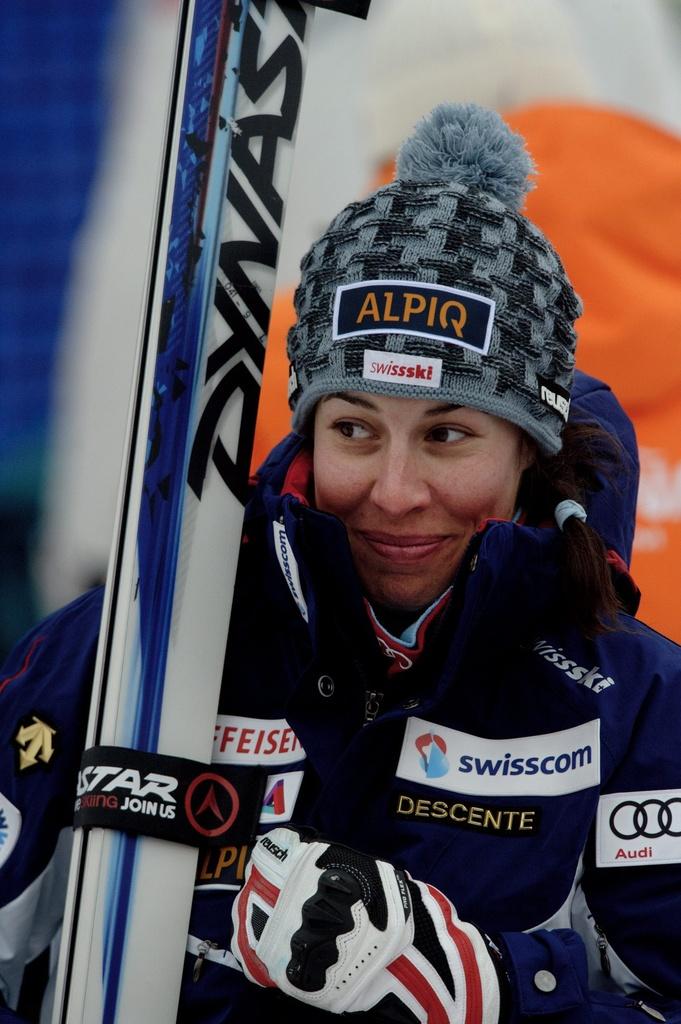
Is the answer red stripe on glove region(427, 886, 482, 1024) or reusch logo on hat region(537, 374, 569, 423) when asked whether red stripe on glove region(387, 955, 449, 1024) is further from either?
reusch logo on hat region(537, 374, 569, 423)

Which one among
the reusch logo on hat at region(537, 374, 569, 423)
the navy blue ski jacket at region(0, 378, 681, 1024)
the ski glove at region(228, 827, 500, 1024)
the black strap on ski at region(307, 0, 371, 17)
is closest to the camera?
the ski glove at region(228, 827, 500, 1024)

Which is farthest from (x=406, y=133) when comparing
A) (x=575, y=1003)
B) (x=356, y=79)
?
(x=575, y=1003)

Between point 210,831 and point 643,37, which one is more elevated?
point 643,37

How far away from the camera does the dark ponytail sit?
149cm

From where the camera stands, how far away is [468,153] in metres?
1.61

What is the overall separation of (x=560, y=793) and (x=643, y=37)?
217cm

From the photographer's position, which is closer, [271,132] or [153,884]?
[153,884]

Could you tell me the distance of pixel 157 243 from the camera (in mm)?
1737

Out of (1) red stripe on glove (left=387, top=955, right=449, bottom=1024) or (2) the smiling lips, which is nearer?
(1) red stripe on glove (left=387, top=955, right=449, bottom=1024)

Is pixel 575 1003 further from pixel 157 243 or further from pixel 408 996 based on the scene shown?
pixel 157 243

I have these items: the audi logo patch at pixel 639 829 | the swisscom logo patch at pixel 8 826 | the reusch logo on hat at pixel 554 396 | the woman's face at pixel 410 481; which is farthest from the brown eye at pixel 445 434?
the swisscom logo patch at pixel 8 826

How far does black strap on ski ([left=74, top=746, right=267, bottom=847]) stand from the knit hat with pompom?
0.48 meters

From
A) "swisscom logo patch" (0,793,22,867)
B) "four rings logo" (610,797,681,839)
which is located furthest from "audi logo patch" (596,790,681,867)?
"swisscom logo patch" (0,793,22,867)

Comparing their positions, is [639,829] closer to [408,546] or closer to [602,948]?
[602,948]
